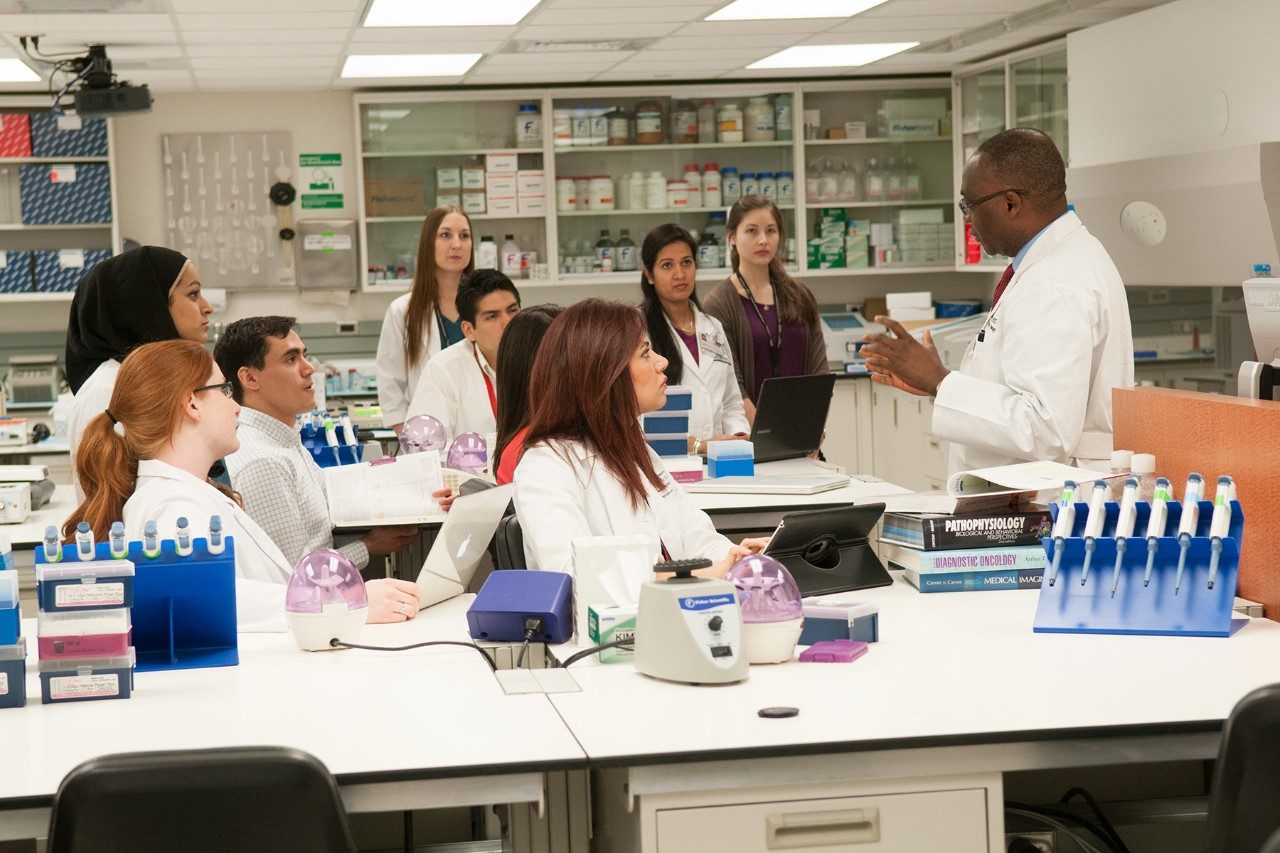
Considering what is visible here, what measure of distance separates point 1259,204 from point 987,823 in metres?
3.47

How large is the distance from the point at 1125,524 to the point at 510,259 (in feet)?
18.0

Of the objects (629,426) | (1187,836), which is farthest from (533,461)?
(1187,836)

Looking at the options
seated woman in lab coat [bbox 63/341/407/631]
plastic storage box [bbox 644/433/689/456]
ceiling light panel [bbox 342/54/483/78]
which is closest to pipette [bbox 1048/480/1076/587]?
seated woman in lab coat [bbox 63/341/407/631]

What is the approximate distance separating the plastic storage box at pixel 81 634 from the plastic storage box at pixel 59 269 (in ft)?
17.8

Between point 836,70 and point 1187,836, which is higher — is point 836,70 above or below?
above

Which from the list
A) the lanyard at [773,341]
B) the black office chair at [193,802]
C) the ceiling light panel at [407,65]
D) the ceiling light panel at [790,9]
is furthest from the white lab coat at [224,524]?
the ceiling light panel at [407,65]

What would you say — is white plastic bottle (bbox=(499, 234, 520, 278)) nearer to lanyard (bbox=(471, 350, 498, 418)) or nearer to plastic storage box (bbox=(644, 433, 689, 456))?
lanyard (bbox=(471, 350, 498, 418))

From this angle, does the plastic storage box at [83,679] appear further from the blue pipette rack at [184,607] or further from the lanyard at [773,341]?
the lanyard at [773,341]

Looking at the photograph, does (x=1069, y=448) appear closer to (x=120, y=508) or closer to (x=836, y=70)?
(x=120, y=508)

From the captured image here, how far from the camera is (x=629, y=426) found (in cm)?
283

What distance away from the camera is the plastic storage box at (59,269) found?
7047 mm

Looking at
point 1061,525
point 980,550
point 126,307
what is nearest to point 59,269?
point 126,307

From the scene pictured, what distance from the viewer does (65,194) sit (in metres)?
7.09

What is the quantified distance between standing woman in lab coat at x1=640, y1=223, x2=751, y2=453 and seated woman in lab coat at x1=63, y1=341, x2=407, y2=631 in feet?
7.09
